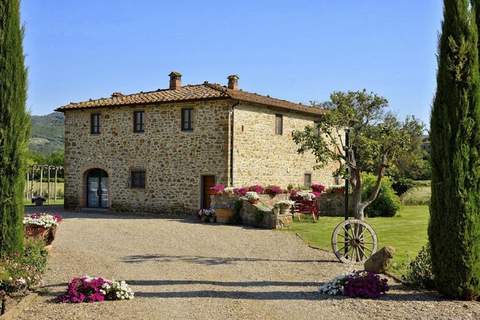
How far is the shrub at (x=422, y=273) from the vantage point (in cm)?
851

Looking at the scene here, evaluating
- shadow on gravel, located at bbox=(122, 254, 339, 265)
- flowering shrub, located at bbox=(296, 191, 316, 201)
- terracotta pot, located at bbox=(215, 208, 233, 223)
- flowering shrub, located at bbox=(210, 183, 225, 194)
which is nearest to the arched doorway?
flowering shrub, located at bbox=(210, 183, 225, 194)

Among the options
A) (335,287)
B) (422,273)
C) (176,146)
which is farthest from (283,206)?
(335,287)

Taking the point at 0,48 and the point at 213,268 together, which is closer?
the point at 0,48

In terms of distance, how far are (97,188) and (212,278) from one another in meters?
17.4

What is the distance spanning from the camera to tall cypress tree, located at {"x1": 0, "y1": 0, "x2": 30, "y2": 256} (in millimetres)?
8398

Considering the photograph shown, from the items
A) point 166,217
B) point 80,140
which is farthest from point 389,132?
point 80,140

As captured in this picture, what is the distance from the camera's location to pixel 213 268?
1038 centimetres

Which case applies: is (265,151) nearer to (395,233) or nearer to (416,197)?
(395,233)

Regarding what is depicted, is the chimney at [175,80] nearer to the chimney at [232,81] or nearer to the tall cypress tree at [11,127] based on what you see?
the chimney at [232,81]

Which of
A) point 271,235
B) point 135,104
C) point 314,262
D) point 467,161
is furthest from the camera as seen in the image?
point 135,104

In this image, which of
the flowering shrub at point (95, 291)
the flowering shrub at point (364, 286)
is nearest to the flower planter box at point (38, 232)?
the flowering shrub at point (95, 291)

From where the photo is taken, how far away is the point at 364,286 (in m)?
7.92

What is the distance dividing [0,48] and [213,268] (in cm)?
576

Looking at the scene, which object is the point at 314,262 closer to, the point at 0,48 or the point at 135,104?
the point at 0,48
